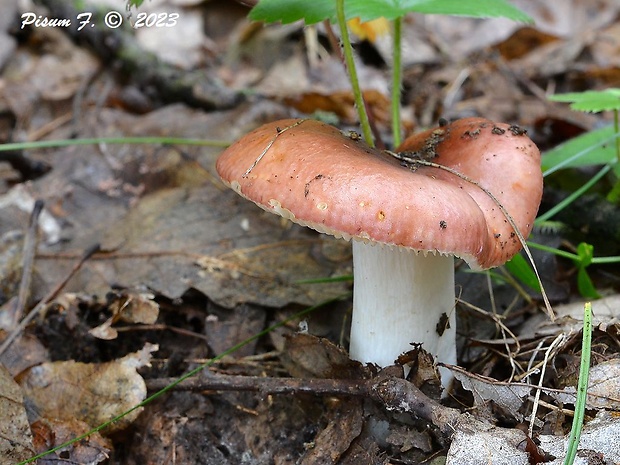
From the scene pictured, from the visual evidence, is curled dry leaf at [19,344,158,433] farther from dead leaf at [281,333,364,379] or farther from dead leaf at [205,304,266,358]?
dead leaf at [281,333,364,379]

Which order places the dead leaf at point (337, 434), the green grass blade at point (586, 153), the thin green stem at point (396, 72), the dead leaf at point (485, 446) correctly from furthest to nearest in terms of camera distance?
the green grass blade at point (586, 153) → the thin green stem at point (396, 72) → the dead leaf at point (337, 434) → the dead leaf at point (485, 446)

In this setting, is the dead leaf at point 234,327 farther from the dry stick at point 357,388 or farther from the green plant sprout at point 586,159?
the green plant sprout at point 586,159

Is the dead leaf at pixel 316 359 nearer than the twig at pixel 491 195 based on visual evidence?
No

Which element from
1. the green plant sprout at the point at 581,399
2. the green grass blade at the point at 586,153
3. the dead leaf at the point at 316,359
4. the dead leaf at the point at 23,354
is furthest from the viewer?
the green grass blade at the point at 586,153

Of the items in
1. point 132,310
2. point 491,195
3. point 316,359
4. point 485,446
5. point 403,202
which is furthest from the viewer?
point 132,310

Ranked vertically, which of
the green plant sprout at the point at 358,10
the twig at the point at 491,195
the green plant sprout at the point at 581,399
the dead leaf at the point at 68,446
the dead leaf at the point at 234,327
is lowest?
the dead leaf at the point at 68,446

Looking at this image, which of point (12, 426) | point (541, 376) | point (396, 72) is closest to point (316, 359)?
point (541, 376)

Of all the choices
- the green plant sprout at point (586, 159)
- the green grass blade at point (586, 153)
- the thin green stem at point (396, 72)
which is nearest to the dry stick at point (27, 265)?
the thin green stem at point (396, 72)

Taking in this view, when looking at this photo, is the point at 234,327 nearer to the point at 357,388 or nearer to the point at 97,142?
the point at 357,388
